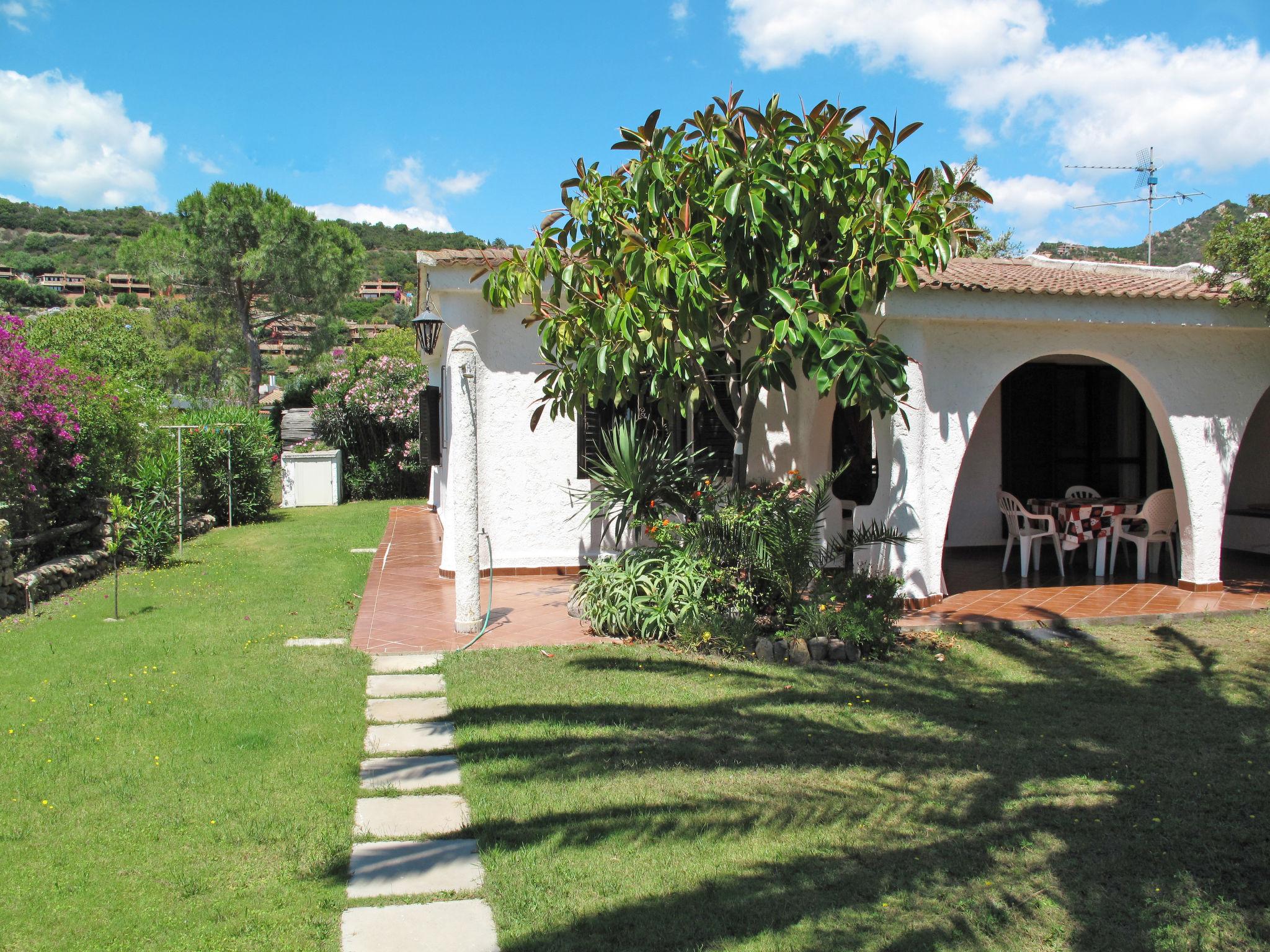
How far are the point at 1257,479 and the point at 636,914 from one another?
13.1m

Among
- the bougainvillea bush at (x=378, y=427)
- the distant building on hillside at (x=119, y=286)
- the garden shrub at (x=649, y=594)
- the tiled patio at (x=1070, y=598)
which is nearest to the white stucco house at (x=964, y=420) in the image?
the tiled patio at (x=1070, y=598)

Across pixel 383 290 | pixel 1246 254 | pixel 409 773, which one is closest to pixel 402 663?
pixel 409 773

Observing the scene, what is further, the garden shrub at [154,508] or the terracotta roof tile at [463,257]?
the garden shrub at [154,508]

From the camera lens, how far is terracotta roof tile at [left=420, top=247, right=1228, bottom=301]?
29.4ft

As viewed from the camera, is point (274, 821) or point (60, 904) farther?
point (274, 821)

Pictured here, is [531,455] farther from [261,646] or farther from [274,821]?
[274,821]

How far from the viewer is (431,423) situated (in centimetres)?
1455

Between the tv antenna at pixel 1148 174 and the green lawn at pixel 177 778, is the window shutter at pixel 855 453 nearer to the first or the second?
the green lawn at pixel 177 778

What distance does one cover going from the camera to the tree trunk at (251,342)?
36625mm

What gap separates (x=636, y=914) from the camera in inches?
136

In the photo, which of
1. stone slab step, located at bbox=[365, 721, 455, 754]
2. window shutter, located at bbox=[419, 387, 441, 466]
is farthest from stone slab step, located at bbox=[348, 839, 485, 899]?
window shutter, located at bbox=[419, 387, 441, 466]

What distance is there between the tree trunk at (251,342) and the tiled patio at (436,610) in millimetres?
26697

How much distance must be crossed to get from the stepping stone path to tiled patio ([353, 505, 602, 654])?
180 centimetres

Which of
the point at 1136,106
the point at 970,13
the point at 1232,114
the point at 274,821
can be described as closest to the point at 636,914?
the point at 274,821
